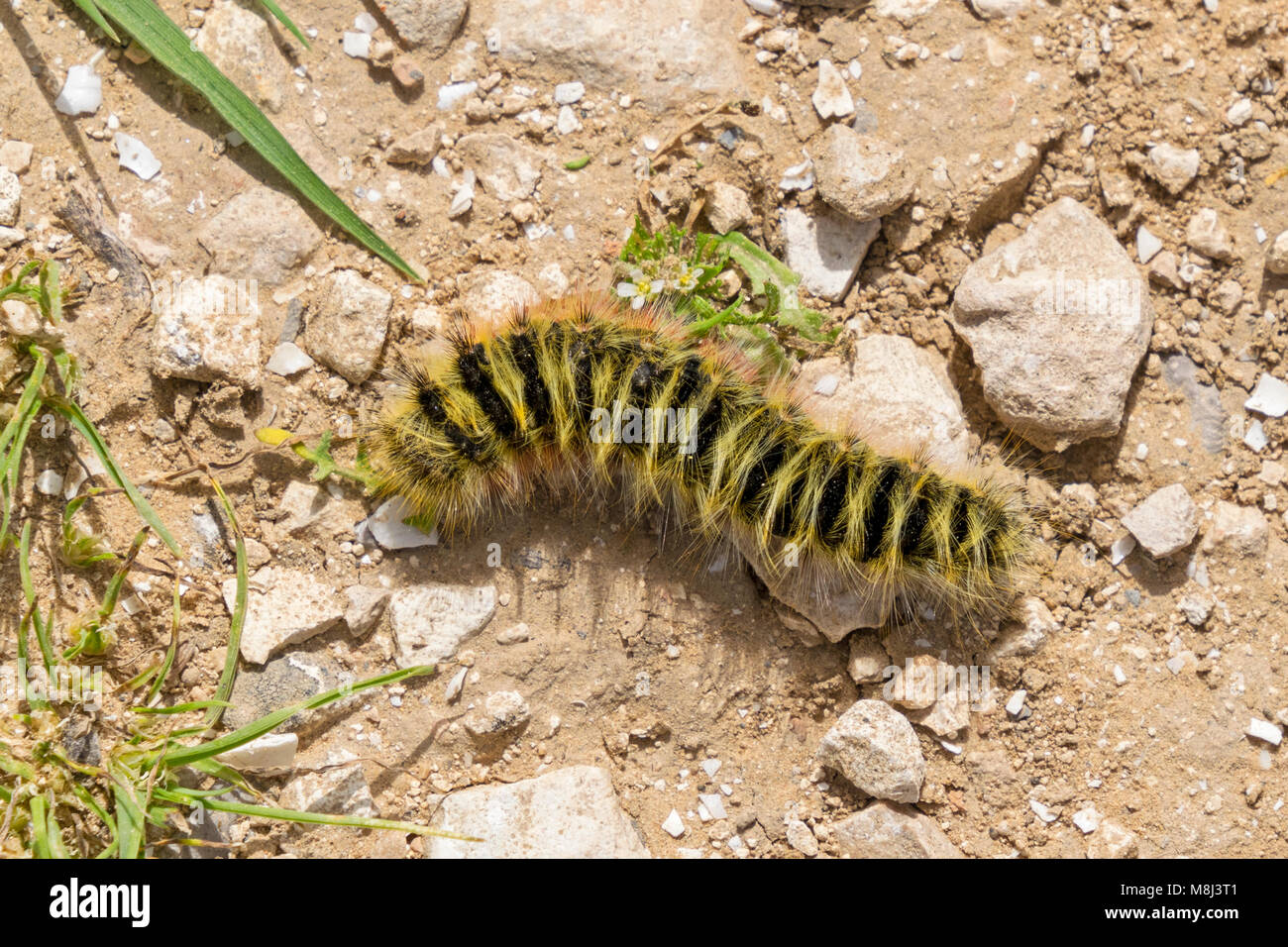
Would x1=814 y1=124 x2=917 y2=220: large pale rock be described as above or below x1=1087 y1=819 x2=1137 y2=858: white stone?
above

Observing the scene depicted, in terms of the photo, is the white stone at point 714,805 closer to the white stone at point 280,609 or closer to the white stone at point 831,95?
the white stone at point 280,609

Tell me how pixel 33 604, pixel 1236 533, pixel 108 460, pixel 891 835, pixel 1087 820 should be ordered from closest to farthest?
pixel 33 604, pixel 108 460, pixel 891 835, pixel 1087 820, pixel 1236 533

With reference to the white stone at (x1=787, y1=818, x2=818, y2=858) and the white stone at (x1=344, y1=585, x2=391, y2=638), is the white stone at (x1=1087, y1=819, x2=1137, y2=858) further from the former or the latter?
the white stone at (x1=344, y1=585, x2=391, y2=638)

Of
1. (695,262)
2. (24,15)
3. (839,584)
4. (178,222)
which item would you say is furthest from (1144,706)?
(24,15)

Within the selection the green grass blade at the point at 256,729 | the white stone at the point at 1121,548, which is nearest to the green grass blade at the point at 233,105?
the green grass blade at the point at 256,729

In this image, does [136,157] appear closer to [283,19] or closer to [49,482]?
[283,19]

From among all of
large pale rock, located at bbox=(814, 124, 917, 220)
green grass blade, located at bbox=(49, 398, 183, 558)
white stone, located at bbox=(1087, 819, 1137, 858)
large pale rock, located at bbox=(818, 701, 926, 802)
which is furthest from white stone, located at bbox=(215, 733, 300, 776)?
white stone, located at bbox=(1087, 819, 1137, 858)

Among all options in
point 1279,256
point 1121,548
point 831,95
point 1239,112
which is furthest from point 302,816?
point 1239,112

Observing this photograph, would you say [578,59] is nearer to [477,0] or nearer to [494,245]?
[477,0]
